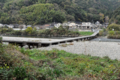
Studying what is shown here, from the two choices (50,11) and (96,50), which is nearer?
(96,50)

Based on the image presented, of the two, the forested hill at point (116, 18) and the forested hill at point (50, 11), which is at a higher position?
the forested hill at point (50, 11)

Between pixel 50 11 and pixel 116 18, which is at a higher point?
pixel 50 11

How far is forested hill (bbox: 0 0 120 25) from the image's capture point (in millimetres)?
84500

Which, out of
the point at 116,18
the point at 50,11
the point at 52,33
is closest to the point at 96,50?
the point at 52,33

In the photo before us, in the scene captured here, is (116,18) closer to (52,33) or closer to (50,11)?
(52,33)

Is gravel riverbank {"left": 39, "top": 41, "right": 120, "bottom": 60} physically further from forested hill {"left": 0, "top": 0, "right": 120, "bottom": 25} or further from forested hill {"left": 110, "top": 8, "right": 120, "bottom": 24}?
forested hill {"left": 0, "top": 0, "right": 120, "bottom": 25}

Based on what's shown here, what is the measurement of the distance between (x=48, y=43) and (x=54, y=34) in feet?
111

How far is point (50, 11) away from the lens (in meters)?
87.4

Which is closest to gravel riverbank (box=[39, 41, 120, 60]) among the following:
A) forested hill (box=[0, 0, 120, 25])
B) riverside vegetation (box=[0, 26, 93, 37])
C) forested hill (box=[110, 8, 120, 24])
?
riverside vegetation (box=[0, 26, 93, 37])

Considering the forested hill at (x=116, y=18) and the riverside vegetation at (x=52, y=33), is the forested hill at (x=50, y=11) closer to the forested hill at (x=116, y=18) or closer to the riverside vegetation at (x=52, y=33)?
the riverside vegetation at (x=52, y=33)

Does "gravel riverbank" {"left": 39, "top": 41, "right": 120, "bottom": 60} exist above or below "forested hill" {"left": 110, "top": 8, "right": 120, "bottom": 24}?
below

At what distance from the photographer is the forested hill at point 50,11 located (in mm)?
84500

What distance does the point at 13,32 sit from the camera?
182 ft

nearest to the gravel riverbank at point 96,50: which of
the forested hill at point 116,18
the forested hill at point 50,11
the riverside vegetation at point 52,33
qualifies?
the riverside vegetation at point 52,33
